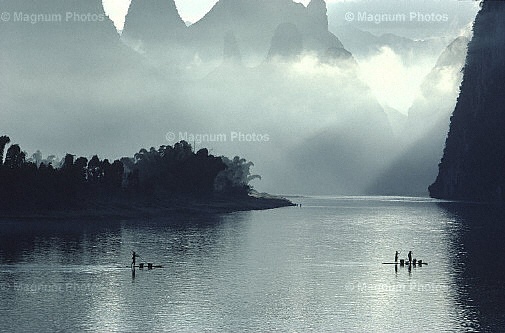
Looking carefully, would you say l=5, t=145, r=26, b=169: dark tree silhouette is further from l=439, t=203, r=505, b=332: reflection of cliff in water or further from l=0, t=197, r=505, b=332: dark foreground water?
l=439, t=203, r=505, b=332: reflection of cliff in water

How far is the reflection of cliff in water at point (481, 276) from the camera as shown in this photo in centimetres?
7544

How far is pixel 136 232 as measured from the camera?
167m

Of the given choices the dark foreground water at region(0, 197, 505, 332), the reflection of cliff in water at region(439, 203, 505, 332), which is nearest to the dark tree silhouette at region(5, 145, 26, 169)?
the dark foreground water at region(0, 197, 505, 332)

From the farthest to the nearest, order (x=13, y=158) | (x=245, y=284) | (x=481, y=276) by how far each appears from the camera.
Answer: (x=13, y=158) < (x=481, y=276) < (x=245, y=284)

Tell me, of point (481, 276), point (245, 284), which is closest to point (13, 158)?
point (245, 284)

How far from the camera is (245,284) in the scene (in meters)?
94.8

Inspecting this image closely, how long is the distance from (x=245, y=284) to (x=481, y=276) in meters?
32.2

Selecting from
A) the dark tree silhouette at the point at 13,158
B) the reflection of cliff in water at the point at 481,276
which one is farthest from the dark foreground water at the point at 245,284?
the dark tree silhouette at the point at 13,158

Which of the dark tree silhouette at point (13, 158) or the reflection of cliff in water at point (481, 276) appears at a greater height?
the dark tree silhouette at point (13, 158)

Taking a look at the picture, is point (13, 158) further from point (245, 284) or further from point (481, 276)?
point (481, 276)

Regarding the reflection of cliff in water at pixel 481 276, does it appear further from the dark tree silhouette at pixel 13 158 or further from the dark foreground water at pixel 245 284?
the dark tree silhouette at pixel 13 158

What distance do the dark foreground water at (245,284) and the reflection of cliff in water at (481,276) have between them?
17 cm

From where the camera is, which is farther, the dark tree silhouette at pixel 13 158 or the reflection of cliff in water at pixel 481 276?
the dark tree silhouette at pixel 13 158

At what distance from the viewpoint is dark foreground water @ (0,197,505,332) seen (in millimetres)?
73312
